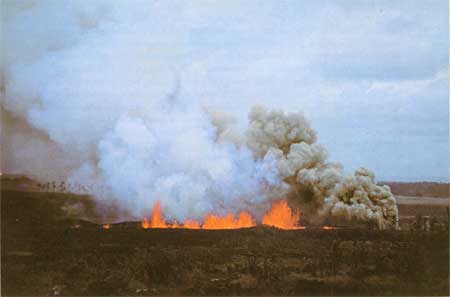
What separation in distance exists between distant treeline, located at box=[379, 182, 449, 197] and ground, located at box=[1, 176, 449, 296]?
253cm

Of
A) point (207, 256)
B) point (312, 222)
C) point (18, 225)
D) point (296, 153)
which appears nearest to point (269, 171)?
point (296, 153)

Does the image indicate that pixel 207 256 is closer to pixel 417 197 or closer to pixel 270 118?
pixel 270 118

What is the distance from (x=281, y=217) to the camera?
19.3m

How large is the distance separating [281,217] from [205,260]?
484cm

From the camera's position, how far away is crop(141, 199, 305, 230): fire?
747 inches

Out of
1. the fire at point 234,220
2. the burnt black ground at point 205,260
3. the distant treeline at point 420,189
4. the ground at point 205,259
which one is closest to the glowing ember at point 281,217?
the fire at point 234,220

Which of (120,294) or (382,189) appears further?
(382,189)

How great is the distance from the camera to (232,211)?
760 inches

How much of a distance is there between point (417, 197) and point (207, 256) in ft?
31.8

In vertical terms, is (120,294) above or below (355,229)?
below

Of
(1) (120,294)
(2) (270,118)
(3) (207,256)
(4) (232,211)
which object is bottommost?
(1) (120,294)

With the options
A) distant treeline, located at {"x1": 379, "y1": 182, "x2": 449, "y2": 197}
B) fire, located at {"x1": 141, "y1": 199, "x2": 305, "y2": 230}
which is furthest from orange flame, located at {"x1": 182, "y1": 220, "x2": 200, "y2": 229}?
distant treeline, located at {"x1": 379, "y1": 182, "x2": 449, "y2": 197}

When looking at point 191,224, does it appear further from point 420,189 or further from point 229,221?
point 420,189

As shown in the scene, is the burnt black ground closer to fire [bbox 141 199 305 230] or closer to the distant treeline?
fire [bbox 141 199 305 230]
